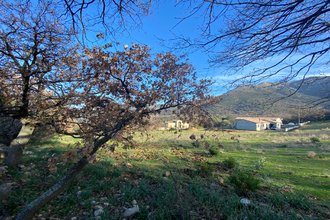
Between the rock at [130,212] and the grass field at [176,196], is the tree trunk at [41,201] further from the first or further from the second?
the rock at [130,212]

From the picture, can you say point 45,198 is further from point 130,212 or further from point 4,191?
point 4,191

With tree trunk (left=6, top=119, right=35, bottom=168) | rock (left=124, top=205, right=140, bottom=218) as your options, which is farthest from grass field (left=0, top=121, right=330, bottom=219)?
tree trunk (left=6, top=119, right=35, bottom=168)

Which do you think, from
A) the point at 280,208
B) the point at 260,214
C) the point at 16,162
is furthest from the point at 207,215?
the point at 16,162

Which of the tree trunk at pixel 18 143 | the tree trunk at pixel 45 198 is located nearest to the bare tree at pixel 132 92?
the tree trunk at pixel 45 198

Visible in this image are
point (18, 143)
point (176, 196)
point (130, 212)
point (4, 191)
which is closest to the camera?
point (130, 212)

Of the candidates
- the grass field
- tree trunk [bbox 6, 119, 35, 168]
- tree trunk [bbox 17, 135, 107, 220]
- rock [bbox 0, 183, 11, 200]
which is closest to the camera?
tree trunk [bbox 17, 135, 107, 220]

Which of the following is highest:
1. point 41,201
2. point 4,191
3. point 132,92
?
point 132,92

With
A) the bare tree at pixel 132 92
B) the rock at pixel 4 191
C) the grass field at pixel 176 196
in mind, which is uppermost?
the bare tree at pixel 132 92

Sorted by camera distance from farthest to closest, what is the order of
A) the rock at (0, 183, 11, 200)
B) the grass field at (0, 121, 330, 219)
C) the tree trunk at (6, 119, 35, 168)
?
1. the tree trunk at (6, 119, 35, 168)
2. the rock at (0, 183, 11, 200)
3. the grass field at (0, 121, 330, 219)

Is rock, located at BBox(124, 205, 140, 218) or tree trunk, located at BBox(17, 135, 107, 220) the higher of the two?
tree trunk, located at BBox(17, 135, 107, 220)

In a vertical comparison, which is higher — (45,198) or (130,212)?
(45,198)

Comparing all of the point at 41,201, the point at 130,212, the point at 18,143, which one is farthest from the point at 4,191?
the point at 130,212

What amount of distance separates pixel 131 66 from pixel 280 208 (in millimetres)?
4641

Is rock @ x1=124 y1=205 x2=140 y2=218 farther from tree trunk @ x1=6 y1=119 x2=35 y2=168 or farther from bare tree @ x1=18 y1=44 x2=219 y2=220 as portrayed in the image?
tree trunk @ x1=6 y1=119 x2=35 y2=168
